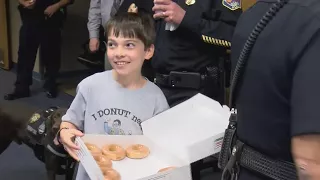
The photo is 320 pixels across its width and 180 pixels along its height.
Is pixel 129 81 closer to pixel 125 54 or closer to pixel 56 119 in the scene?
pixel 125 54

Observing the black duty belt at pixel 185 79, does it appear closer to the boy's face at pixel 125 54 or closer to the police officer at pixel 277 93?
the boy's face at pixel 125 54

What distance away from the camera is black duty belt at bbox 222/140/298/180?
0.86 metres

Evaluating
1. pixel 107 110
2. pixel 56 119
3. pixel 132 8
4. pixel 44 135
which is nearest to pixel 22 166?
pixel 44 135

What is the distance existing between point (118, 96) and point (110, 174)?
34 centimetres

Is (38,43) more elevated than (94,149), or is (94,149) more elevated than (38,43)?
(94,149)

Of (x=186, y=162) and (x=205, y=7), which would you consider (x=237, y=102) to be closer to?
(x=186, y=162)

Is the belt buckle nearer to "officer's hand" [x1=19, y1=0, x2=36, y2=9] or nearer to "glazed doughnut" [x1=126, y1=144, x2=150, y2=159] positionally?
"glazed doughnut" [x1=126, y1=144, x2=150, y2=159]

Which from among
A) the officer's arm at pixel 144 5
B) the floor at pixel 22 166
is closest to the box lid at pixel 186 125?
the officer's arm at pixel 144 5

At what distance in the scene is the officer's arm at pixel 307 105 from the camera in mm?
708

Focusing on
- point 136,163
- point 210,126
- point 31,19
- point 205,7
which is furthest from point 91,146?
point 31,19

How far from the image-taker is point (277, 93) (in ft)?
2.68

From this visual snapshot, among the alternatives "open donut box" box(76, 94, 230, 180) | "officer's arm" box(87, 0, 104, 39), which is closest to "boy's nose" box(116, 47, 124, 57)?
"open donut box" box(76, 94, 230, 180)

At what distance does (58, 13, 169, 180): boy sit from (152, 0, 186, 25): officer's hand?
0.14 m

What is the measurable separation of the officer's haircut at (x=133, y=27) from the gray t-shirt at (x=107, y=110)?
0.19 m
